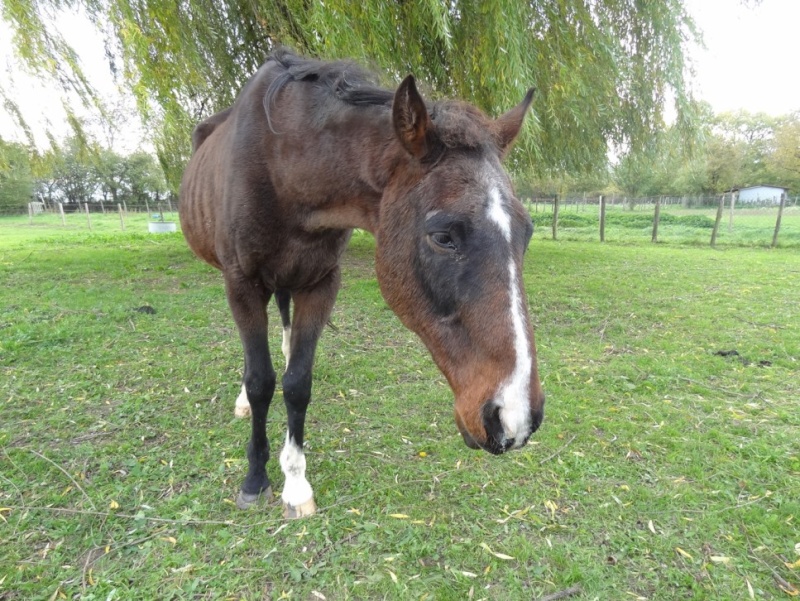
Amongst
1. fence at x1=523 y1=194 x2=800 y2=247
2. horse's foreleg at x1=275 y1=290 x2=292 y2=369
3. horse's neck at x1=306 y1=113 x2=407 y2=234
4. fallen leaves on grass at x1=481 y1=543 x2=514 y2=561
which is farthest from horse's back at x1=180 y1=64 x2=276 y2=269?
fence at x1=523 y1=194 x2=800 y2=247

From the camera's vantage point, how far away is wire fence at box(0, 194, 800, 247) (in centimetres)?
1505

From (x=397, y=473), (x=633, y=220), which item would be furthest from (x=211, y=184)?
(x=633, y=220)

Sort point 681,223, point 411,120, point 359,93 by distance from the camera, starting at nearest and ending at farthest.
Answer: point 411,120
point 359,93
point 681,223

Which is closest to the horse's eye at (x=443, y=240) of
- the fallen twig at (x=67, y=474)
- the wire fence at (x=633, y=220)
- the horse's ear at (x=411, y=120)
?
the horse's ear at (x=411, y=120)

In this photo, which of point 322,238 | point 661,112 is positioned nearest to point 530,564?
point 322,238

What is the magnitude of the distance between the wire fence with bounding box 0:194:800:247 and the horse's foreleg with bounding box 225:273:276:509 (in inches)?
420

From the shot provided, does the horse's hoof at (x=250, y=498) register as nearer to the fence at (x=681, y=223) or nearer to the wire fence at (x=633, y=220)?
the wire fence at (x=633, y=220)

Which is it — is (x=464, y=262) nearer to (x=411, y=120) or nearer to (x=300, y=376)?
(x=411, y=120)

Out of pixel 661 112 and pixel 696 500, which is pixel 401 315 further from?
pixel 661 112

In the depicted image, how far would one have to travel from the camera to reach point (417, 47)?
15.5 ft

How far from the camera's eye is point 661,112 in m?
6.38

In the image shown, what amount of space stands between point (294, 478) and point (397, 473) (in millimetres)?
630

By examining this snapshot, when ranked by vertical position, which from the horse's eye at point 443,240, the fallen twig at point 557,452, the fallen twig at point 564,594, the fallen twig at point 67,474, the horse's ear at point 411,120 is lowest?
the fallen twig at point 564,594

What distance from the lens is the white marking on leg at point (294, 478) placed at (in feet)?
7.75
